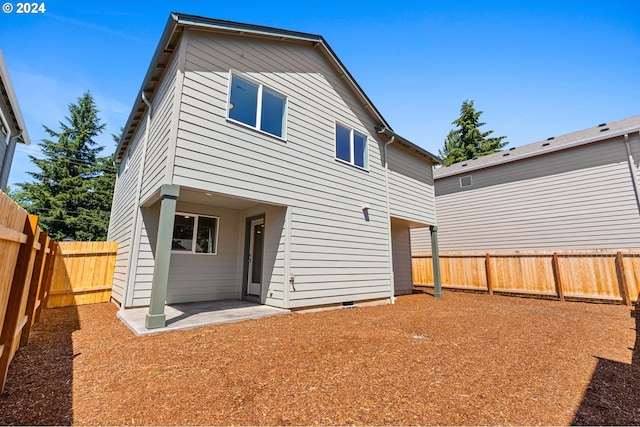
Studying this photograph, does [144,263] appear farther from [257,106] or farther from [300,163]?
[257,106]

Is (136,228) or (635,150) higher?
(635,150)

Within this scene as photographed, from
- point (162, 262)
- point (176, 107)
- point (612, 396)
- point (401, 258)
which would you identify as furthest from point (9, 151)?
point (612, 396)

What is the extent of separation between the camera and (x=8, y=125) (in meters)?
8.61

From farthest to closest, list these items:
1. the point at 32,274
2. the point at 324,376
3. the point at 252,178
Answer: the point at 252,178 < the point at 32,274 < the point at 324,376

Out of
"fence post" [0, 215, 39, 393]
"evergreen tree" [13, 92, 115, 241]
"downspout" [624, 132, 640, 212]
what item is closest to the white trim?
"fence post" [0, 215, 39, 393]

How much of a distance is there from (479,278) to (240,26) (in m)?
11.2

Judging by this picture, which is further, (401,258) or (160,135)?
(401,258)

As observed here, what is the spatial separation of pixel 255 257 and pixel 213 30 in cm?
535

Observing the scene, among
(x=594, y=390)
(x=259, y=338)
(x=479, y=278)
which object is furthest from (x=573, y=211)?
(x=259, y=338)

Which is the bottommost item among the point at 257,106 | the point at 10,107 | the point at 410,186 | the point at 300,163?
the point at 300,163

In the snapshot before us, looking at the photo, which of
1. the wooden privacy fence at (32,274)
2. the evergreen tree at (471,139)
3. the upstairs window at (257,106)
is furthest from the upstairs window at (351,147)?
the evergreen tree at (471,139)

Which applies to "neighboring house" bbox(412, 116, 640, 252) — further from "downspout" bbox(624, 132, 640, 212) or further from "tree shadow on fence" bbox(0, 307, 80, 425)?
"tree shadow on fence" bbox(0, 307, 80, 425)

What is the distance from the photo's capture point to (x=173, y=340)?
3.97 m

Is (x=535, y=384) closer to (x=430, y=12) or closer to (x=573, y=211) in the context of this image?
(x=430, y=12)
